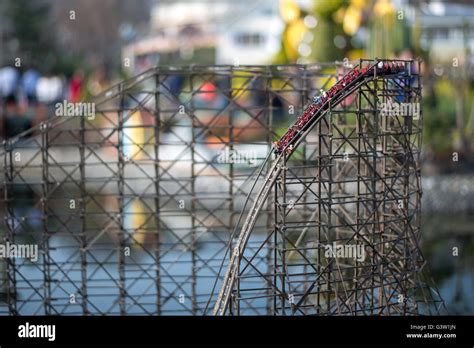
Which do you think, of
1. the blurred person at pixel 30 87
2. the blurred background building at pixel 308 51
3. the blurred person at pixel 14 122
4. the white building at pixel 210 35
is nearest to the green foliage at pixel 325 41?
the blurred background building at pixel 308 51

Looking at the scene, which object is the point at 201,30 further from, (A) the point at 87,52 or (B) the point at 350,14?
(B) the point at 350,14

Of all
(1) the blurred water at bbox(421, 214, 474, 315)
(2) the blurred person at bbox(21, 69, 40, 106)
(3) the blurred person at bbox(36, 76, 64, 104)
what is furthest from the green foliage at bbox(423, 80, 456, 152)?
(2) the blurred person at bbox(21, 69, 40, 106)


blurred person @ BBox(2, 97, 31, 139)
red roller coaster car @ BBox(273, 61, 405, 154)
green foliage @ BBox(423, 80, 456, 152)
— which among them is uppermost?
blurred person @ BBox(2, 97, 31, 139)

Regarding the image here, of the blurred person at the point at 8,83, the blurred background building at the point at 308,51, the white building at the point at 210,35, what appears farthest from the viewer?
the white building at the point at 210,35

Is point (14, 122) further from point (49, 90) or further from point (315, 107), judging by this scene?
point (315, 107)

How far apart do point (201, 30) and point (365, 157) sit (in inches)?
2409

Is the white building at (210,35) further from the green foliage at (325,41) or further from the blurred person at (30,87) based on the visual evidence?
the green foliage at (325,41)

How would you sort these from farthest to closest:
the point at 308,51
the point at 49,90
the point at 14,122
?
the point at 49,90 < the point at 14,122 < the point at 308,51

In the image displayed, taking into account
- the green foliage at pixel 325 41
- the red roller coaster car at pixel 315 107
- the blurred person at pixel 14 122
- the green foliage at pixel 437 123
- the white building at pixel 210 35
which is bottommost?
the red roller coaster car at pixel 315 107

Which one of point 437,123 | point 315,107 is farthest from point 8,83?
point 315,107

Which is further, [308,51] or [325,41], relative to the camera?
[308,51]

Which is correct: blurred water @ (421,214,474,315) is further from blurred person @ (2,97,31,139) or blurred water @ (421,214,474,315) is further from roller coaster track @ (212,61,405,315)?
blurred person @ (2,97,31,139)
